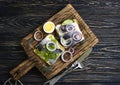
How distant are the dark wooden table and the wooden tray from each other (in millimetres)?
38

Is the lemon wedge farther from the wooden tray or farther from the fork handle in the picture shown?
the fork handle

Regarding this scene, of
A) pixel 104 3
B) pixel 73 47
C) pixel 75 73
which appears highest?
pixel 104 3

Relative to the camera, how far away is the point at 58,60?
1751 millimetres

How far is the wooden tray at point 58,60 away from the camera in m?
1.74

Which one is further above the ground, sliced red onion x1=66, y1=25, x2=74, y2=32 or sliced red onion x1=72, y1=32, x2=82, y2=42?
sliced red onion x1=66, y1=25, x2=74, y2=32

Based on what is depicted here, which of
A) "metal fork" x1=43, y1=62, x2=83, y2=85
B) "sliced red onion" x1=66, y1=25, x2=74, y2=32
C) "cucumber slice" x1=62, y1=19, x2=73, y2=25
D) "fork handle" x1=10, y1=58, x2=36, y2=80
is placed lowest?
"metal fork" x1=43, y1=62, x2=83, y2=85

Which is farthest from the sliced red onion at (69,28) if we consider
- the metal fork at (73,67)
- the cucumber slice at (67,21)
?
the metal fork at (73,67)

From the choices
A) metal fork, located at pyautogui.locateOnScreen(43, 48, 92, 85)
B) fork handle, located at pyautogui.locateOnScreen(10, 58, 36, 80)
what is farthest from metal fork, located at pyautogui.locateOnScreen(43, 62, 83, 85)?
fork handle, located at pyautogui.locateOnScreen(10, 58, 36, 80)

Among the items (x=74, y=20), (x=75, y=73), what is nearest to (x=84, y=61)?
(x=75, y=73)

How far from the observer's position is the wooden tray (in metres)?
1.74

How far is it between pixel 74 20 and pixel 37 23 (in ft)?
0.55

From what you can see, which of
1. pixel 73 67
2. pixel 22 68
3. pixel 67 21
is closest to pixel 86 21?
pixel 67 21

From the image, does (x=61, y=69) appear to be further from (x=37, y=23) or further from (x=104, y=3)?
(x=104, y=3)

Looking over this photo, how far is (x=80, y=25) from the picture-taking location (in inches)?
69.9
